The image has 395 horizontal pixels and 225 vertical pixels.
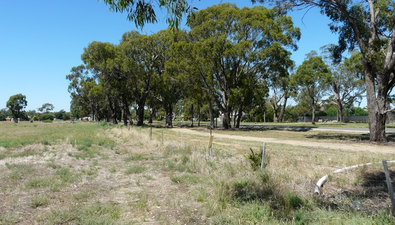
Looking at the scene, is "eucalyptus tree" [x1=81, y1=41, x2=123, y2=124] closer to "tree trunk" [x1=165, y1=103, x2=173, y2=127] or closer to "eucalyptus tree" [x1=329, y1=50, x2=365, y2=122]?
"tree trunk" [x1=165, y1=103, x2=173, y2=127]

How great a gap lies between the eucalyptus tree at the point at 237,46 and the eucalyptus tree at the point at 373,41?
1063 cm

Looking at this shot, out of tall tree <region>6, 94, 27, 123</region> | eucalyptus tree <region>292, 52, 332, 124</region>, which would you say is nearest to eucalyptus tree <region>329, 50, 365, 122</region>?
eucalyptus tree <region>292, 52, 332, 124</region>

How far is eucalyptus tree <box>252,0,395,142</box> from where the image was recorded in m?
18.0

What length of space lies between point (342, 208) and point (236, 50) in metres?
25.9

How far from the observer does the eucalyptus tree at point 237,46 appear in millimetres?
30844

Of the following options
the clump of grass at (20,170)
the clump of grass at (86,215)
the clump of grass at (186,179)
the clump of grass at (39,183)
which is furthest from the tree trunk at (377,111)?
the clump of grass at (20,170)

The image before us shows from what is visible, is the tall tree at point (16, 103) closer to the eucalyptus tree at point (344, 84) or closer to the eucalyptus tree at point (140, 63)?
the eucalyptus tree at point (140, 63)

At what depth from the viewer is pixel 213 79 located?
1431 inches

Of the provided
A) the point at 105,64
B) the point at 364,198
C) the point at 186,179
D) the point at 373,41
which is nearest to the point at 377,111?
the point at 373,41

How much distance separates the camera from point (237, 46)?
29953mm

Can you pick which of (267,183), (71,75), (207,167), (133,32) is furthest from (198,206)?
(71,75)

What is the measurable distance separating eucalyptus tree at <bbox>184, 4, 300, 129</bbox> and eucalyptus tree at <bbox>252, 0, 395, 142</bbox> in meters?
10.6

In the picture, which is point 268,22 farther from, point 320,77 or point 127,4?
point 127,4

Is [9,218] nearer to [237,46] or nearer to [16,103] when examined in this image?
[237,46]
